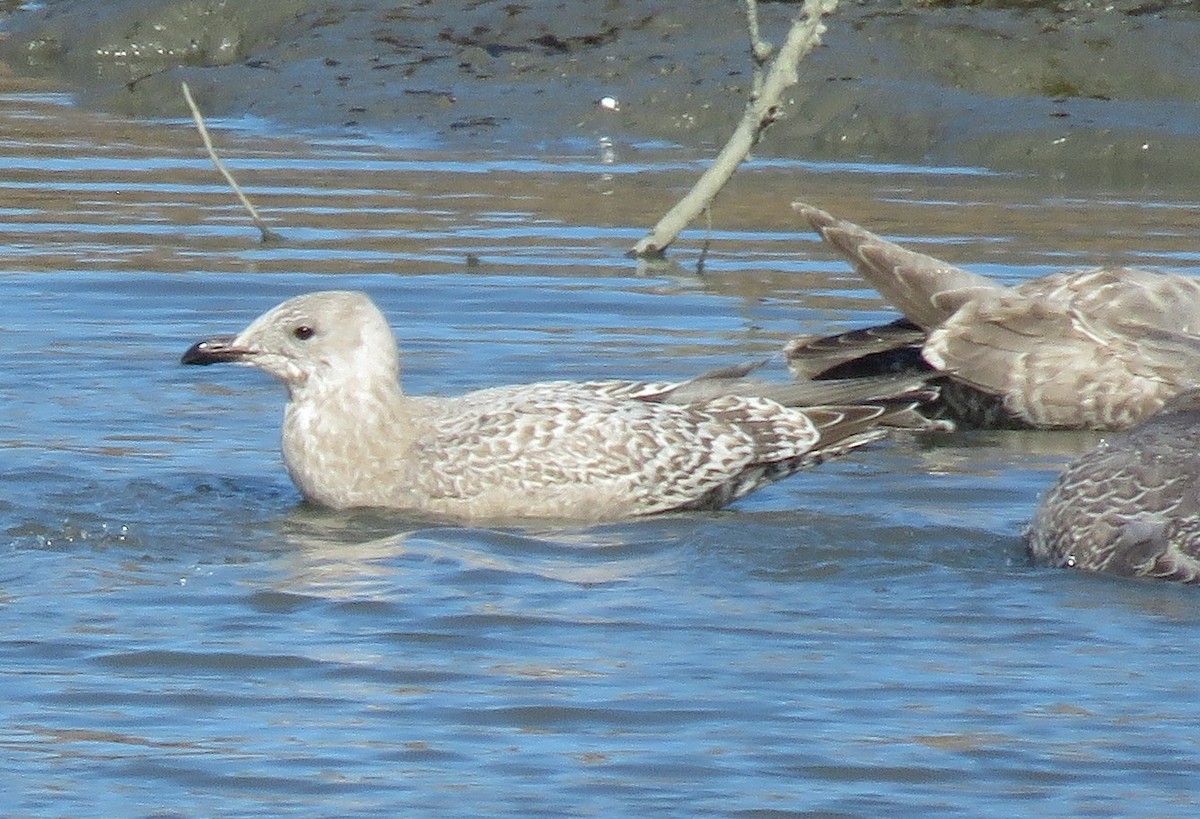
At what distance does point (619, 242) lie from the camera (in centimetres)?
1495

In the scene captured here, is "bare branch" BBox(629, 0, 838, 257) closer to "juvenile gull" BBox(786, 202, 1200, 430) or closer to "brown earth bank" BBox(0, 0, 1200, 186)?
"juvenile gull" BBox(786, 202, 1200, 430)

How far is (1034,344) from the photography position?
10922mm

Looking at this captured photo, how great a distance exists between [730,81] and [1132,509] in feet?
37.1

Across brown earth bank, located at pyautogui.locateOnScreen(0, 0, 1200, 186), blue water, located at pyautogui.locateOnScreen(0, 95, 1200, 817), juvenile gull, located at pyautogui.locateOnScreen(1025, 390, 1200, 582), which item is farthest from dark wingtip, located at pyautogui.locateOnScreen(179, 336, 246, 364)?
brown earth bank, located at pyautogui.locateOnScreen(0, 0, 1200, 186)

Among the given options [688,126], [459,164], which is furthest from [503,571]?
[688,126]

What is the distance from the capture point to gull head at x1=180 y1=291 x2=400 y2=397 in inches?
358

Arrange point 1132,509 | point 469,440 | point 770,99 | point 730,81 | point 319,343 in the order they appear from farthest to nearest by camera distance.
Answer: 1. point 730,81
2. point 770,99
3. point 319,343
4. point 469,440
5. point 1132,509

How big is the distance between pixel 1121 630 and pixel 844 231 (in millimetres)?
4253

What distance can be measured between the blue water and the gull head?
0.47 meters

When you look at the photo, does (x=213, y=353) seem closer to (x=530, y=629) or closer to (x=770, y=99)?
(x=530, y=629)

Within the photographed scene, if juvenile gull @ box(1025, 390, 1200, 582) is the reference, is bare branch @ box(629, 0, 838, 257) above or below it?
above

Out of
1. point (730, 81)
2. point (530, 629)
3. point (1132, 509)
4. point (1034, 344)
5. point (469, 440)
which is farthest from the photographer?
point (730, 81)

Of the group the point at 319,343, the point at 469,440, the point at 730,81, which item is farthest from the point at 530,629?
the point at 730,81

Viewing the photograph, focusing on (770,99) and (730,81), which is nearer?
(770,99)
